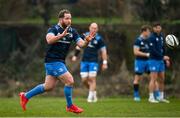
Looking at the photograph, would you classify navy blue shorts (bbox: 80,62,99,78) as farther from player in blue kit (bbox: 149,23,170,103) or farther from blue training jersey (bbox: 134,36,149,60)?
player in blue kit (bbox: 149,23,170,103)

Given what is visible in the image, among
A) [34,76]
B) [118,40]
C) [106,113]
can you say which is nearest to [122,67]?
[118,40]

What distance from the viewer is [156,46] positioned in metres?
22.6

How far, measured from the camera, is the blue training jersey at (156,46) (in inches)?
888

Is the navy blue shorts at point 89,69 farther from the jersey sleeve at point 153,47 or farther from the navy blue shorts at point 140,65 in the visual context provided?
the jersey sleeve at point 153,47

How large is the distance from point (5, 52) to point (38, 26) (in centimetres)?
168

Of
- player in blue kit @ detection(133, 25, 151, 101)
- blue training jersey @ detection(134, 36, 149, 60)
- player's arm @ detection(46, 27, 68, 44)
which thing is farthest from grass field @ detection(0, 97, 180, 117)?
blue training jersey @ detection(134, 36, 149, 60)

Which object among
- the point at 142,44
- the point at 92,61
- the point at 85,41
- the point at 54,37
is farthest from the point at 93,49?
the point at 54,37

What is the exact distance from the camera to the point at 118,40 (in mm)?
29781

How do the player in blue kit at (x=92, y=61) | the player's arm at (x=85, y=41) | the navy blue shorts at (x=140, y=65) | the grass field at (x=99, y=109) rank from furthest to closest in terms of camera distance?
the navy blue shorts at (x=140, y=65)
the player in blue kit at (x=92, y=61)
the grass field at (x=99, y=109)
the player's arm at (x=85, y=41)

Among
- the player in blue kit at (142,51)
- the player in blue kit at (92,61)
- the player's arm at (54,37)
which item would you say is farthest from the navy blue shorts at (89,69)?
the player's arm at (54,37)

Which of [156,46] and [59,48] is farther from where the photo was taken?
[156,46]

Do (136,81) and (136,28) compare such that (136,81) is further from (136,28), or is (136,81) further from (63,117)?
(63,117)

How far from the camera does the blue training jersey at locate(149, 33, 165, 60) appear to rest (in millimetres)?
22553

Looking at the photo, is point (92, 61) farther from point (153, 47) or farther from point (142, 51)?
point (153, 47)
